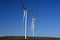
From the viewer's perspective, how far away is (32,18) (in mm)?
24672

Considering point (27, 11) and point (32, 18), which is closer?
point (27, 11)

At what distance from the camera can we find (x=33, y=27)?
24.7m

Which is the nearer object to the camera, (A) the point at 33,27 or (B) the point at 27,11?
(B) the point at 27,11

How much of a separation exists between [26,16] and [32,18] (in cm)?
437

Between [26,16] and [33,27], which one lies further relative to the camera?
[33,27]

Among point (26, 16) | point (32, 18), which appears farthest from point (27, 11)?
point (32, 18)

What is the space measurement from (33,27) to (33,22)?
1.04m

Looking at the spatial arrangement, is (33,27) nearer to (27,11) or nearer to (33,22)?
(33,22)

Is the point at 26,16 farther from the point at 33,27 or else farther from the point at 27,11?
the point at 33,27

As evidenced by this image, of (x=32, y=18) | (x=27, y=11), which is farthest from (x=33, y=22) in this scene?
(x=27, y=11)

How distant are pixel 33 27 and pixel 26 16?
472 cm

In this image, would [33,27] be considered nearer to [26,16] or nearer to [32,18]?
[32,18]

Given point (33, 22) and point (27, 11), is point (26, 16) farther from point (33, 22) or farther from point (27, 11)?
A: point (33, 22)

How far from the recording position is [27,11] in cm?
2081
